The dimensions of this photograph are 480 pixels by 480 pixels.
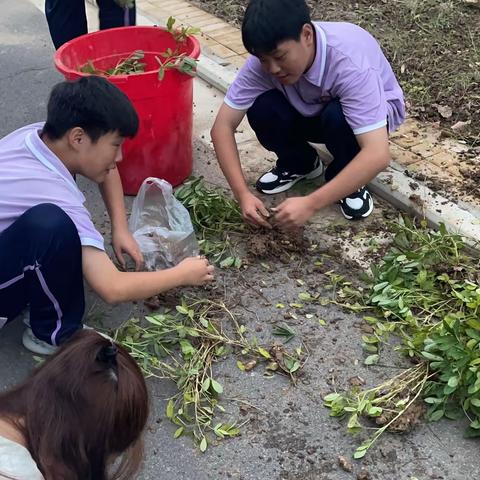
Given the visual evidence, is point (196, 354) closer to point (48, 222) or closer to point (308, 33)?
point (48, 222)

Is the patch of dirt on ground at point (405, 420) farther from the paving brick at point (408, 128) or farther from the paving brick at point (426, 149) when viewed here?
the paving brick at point (408, 128)

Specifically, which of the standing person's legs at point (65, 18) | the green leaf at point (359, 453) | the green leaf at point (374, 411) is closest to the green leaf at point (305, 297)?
the green leaf at point (374, 411)

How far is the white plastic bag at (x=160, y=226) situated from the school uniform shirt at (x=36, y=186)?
1.77 ft

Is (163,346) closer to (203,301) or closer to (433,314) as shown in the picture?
(203,301)

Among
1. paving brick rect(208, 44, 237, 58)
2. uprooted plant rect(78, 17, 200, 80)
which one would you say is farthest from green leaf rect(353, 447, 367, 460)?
paving brick rect(208, 44, 237, 58)

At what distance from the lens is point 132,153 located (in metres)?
3.29

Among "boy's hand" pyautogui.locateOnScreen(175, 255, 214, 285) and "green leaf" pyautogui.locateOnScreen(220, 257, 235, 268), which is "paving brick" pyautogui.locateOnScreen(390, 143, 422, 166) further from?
"boy's hand" pyautogui.locateOnScreen(175, 255, 214, 285)

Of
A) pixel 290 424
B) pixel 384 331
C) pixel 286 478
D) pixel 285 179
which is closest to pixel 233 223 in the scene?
pixel 285 179

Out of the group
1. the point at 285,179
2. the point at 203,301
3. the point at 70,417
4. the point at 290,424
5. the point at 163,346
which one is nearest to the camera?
the point at 70,417

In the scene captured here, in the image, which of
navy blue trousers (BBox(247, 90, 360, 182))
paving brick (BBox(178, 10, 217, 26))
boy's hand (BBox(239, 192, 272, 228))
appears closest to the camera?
boy's hand (BBox(239, 192, 272, 228))

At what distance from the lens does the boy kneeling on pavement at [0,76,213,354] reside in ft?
7.56

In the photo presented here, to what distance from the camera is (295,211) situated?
2.75 m

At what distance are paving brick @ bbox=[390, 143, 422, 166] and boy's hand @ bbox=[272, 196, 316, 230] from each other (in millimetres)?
939

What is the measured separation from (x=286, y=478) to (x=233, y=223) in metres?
1.34
